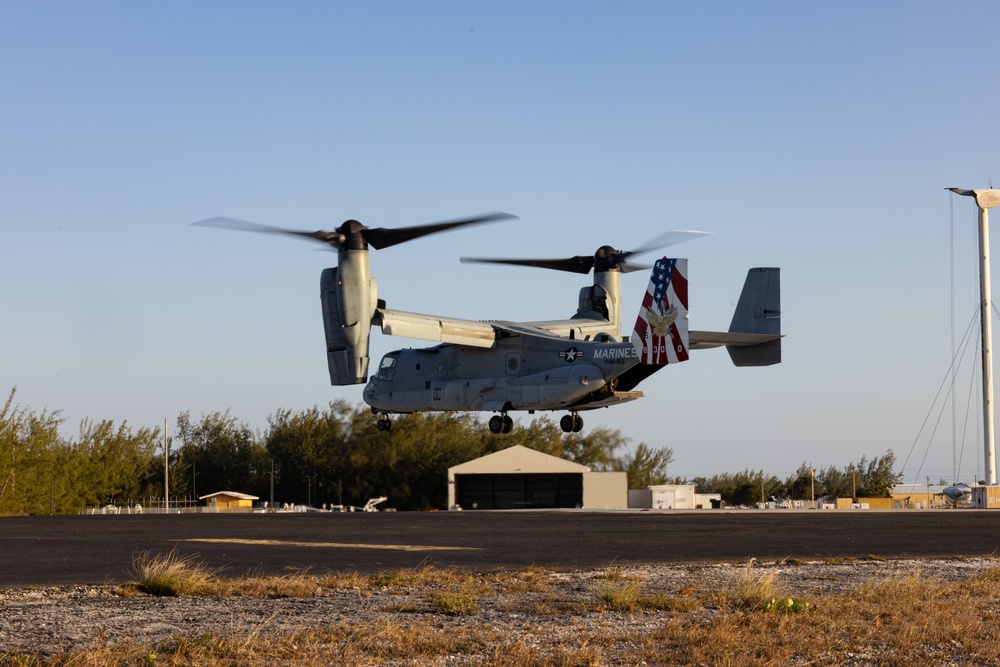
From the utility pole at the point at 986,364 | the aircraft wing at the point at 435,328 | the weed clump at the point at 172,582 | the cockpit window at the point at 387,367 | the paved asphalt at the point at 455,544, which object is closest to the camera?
the weed clump at the point at 172,582

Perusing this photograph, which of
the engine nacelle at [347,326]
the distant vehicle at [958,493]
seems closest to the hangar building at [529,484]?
the distant vehicle at [958,493]

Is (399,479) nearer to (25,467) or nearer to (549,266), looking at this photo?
(25,467)

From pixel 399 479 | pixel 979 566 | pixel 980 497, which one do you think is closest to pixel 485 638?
pixel 979 566

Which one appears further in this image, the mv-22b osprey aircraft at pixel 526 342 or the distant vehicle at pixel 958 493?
the distant vehicle at pixel 958 493

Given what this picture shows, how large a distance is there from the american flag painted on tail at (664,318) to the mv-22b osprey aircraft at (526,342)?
0.10 ft

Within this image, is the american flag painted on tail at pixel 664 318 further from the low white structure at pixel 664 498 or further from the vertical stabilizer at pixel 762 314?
the low white structure at pixel 664 498

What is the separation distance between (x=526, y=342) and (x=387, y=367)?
6217 millimetres

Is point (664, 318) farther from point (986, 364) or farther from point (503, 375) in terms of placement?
point (986, 364)

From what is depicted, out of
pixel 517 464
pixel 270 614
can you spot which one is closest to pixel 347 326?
pixel 270 614

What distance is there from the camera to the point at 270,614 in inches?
497

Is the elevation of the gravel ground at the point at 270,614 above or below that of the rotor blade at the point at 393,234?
below

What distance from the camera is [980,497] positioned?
65.6 m

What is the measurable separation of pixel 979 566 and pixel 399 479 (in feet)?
245

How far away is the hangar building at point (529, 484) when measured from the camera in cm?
8200
